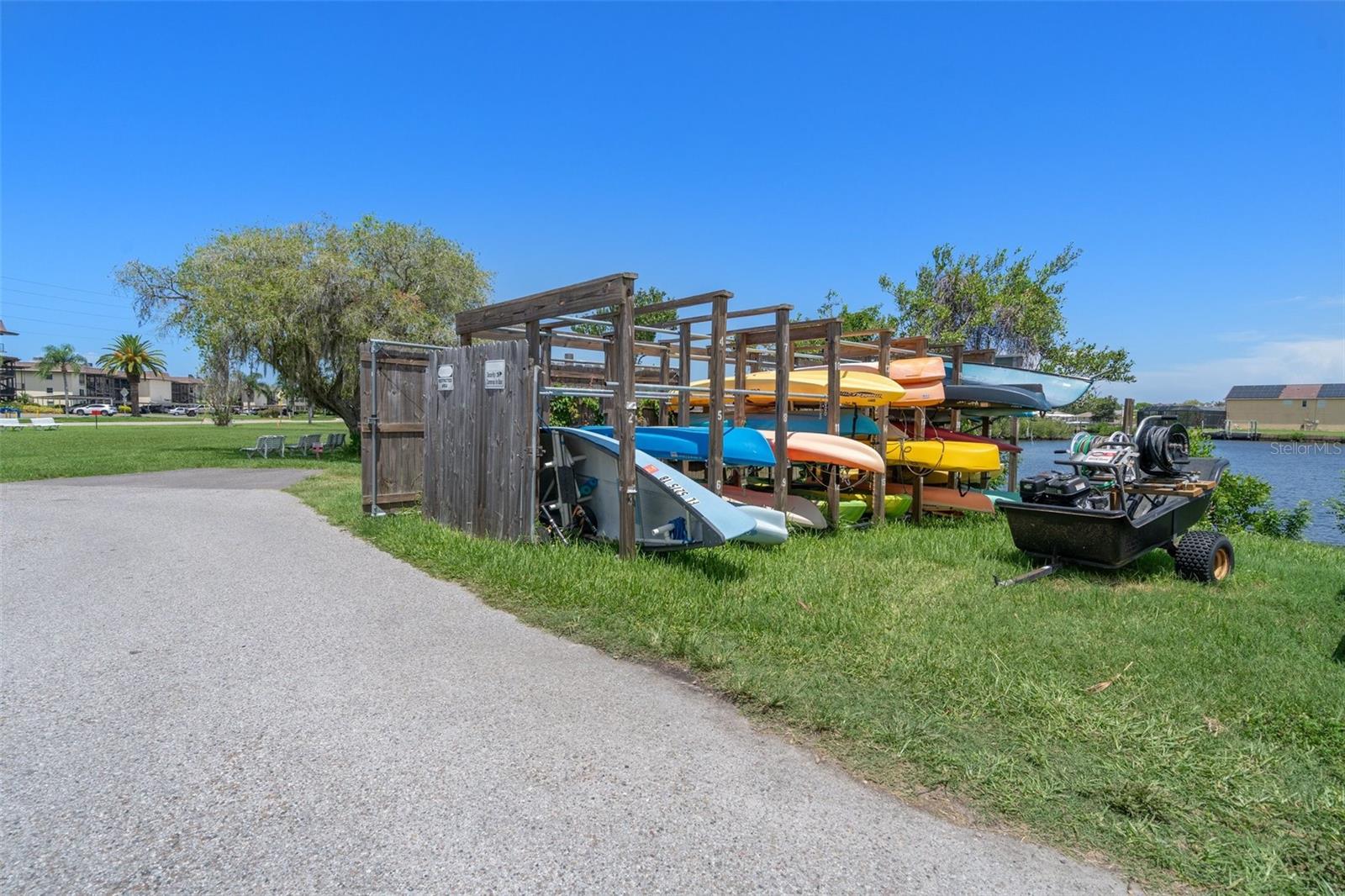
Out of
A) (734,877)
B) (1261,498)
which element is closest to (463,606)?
(734,877)

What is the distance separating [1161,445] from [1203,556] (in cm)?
122

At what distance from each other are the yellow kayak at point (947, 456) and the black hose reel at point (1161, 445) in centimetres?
264

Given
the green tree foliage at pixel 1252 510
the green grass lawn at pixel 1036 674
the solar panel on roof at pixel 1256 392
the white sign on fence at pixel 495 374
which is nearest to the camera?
the green grass lawn at pixel 1036 674

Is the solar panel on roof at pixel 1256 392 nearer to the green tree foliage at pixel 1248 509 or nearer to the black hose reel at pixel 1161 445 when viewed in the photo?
the green tree foliage at pixel 1248 509

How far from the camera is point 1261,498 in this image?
1202 centimetres

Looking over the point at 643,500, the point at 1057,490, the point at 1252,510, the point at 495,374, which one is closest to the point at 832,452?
the point at 1057,490

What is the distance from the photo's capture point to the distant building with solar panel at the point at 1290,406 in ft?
171

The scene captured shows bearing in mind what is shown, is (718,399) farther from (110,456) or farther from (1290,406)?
(1290,406)

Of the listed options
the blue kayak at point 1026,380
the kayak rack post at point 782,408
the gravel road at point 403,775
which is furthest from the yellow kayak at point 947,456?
the gravel road at point 403,775

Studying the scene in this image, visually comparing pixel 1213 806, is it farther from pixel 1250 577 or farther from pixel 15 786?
pixel 1250 577

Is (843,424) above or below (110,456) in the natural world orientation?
above

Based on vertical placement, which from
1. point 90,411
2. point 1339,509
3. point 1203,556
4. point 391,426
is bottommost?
point 1339,509

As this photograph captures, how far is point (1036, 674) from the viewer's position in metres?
4.38

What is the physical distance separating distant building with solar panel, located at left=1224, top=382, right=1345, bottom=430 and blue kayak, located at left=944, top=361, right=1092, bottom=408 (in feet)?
169
